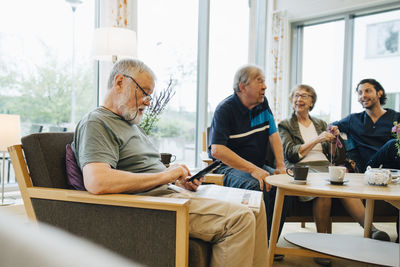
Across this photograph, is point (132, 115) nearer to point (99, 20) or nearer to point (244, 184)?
point (244, 184)

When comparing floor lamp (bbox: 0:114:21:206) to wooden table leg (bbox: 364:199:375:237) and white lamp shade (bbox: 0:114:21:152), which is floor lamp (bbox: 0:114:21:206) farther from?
wooden table leg (bbox: 364:199:375:237)

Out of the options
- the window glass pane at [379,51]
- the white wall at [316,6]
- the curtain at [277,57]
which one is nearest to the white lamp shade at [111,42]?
the curtain at [277,57]

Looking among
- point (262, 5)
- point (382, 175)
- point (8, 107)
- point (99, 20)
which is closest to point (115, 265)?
point (382, 175)

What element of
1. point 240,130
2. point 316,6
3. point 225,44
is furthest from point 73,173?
point 316,6

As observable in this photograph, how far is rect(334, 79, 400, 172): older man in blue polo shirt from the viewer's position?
2.78 meters

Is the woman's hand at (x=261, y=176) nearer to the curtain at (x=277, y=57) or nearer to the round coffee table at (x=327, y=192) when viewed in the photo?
the round coffee table at (x=327, y=192)

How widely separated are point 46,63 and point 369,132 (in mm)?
2731

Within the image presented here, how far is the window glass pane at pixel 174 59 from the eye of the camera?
3.52 metres

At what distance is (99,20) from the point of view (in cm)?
295

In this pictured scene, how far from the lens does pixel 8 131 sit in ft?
6.48

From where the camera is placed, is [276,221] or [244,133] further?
[244,133]

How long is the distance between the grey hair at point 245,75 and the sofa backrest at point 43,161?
1278 mm

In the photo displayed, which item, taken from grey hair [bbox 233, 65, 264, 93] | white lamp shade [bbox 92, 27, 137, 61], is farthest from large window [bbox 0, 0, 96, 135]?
grey hair [bbox 233, 65, 264, 93]

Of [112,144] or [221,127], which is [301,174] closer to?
[221,127]
